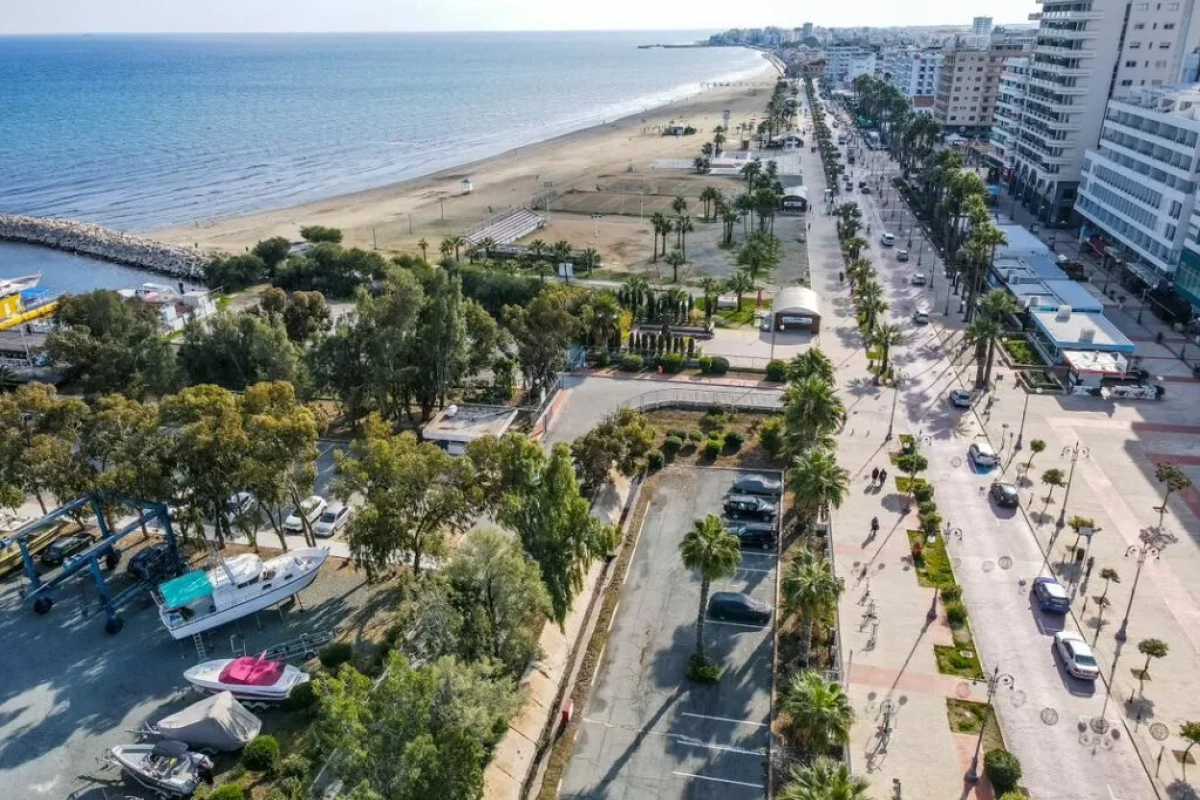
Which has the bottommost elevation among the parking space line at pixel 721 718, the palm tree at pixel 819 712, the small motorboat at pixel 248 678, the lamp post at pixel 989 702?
the parking space line at pixel 721 718

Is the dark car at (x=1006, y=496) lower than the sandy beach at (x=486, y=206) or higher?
lower

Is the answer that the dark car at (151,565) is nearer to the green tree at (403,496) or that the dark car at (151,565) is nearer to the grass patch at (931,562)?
the green tree at (403,496)

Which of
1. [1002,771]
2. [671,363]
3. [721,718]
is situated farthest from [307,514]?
[1002,771]

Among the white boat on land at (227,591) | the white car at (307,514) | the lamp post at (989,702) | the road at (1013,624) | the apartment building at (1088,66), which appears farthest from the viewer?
the apartment building at (1088,66)

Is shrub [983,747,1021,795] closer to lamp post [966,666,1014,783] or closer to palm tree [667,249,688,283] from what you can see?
lamp post [966,666,1014,783]

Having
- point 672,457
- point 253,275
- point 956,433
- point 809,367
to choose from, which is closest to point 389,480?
point 672,457

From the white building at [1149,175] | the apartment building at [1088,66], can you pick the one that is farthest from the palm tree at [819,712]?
the apartment building at [1088,66]

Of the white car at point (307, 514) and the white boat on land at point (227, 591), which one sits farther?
the white car at point (307, 514)
